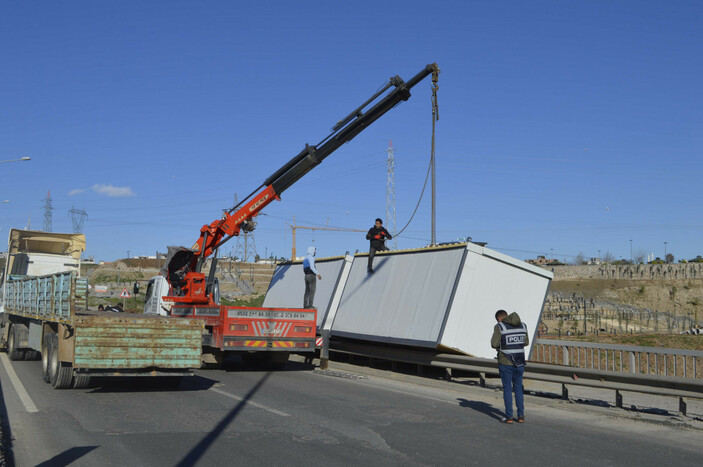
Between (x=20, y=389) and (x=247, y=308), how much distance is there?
5064 mm

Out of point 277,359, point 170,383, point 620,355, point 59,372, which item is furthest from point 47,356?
point 620,355

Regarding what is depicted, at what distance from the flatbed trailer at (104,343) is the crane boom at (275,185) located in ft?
19.9

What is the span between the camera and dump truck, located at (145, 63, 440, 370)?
15.9m

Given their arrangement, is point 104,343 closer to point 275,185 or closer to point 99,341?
point 99,341

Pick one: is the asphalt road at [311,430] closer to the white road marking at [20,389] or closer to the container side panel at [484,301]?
the white road marking at [20,389]

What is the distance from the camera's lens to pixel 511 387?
982 centimetres

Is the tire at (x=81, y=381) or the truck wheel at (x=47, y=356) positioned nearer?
the tire at (x=81, y=381)

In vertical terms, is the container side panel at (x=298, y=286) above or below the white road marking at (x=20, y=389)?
above

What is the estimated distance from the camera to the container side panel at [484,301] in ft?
48.2

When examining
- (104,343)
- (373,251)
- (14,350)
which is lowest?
(14,350)

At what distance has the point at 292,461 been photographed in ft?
23.2

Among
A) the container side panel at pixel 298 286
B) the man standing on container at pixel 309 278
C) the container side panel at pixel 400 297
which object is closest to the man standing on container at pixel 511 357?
the container side panel at pixel 400 297

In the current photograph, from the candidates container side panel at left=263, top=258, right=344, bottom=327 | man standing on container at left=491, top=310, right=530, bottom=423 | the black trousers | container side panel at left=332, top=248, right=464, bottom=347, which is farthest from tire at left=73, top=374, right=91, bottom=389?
the black trousers

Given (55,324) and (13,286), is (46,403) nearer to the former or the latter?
(55,324)
